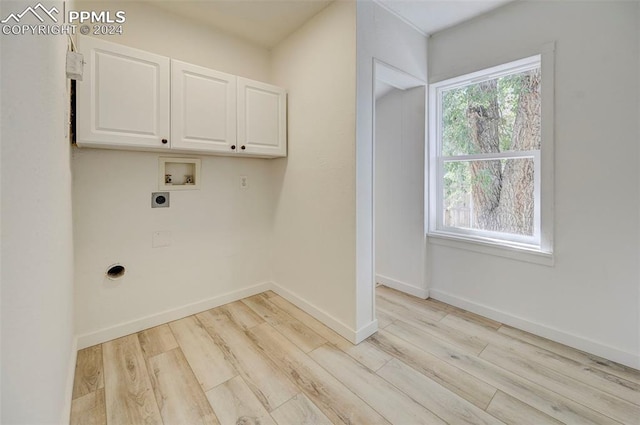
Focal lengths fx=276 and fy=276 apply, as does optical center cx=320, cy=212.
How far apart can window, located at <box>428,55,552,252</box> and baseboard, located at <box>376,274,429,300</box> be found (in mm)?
595

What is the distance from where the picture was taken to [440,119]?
8.80ft

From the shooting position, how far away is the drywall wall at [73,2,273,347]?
1.97 meters

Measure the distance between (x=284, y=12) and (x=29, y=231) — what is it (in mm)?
2268

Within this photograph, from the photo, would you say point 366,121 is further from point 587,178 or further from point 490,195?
point 587,178

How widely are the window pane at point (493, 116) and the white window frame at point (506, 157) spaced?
2.1 inches

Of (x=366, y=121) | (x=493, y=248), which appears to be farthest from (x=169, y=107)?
(x=493, y=248)

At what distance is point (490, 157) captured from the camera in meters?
2.33

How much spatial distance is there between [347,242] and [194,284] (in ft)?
4.74

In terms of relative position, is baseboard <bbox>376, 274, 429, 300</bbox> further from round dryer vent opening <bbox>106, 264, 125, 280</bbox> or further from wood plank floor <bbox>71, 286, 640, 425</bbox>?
round dryer vent opening <bbox>106, 264, 125, 280</bbox>

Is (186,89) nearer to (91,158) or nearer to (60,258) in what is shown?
(91,158)

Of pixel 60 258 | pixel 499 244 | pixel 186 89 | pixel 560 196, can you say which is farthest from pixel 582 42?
pixel 60 258

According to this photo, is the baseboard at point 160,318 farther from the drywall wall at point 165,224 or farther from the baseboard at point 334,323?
the baseboard at point 334,323

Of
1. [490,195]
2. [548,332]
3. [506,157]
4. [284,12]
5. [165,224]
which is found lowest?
[548,332]

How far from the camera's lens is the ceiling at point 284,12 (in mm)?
2113
